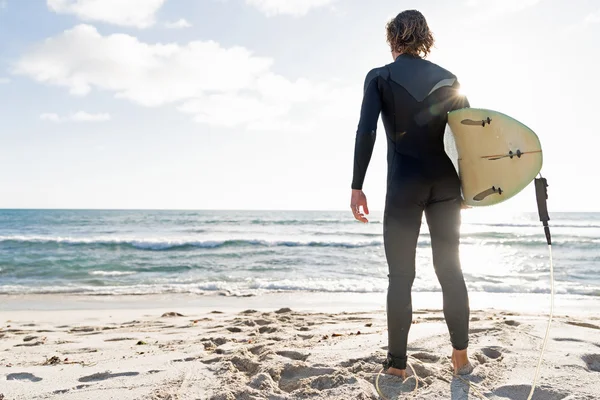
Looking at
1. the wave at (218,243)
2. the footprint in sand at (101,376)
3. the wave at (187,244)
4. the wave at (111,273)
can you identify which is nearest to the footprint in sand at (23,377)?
the footprint in sand at (101,376)

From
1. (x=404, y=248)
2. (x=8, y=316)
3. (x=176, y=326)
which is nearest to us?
(x=404, y=248)

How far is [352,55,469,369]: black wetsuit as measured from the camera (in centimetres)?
233

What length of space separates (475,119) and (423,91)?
34cm

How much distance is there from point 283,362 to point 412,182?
133cm

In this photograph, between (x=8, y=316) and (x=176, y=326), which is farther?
(x=8, y=316)

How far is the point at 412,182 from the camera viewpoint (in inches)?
91.8

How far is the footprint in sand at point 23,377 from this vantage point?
8.57 ft

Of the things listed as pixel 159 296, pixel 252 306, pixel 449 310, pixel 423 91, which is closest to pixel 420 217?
pixel 449 310

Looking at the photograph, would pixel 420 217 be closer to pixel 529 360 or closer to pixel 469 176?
pixel 469 176

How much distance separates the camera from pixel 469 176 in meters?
2.43

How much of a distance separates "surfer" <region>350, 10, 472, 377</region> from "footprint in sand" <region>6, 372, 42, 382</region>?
212 cm

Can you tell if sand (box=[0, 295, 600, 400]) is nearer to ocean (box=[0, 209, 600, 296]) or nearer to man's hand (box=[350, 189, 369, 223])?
man's hand (box=[350, 189, 369, 223])

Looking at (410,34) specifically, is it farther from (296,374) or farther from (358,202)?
(296,374)

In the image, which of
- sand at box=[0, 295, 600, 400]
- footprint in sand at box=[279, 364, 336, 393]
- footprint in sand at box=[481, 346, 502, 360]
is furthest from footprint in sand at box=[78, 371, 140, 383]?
footprint in sand at box=[481, 346, 502, 360]
